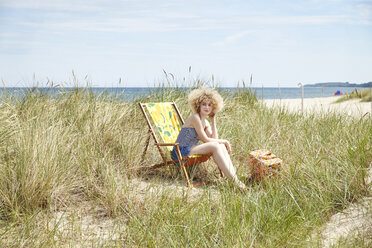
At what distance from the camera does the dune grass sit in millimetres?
2598

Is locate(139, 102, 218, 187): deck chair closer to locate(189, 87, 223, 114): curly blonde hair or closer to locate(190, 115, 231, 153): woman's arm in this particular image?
locate(190, 115, 231, 153): woman's arm

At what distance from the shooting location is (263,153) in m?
4.20

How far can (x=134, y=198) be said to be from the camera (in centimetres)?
321

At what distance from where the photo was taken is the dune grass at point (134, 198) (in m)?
2.60

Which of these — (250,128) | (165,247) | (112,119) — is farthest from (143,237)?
(250,128)

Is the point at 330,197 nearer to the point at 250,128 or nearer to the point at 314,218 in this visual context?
the point at 314,218

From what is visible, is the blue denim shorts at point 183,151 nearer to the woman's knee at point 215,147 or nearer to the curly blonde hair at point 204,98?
the woman's knee at point 215,147

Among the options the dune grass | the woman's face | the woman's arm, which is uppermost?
the woman's face

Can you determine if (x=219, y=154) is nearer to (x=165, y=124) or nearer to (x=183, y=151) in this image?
(x=183, y=151)

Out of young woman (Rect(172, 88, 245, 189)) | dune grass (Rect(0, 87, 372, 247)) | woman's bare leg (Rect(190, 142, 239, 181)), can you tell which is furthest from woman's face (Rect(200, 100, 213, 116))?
dune grass (Rect(0, 87, 372, 247))

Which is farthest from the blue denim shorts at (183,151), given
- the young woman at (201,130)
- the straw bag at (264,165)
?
the straw bag at (264,165)

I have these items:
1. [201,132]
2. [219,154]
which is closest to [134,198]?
[219,154]

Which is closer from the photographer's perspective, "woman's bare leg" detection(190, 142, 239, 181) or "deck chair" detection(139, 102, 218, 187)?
"woman's bare leg" detection(190, 142, 239, 181)

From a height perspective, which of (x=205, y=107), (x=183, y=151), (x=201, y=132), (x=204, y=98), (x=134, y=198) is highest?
(x=204, y=98)
